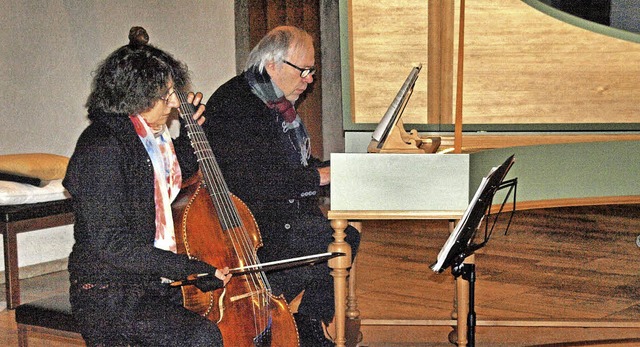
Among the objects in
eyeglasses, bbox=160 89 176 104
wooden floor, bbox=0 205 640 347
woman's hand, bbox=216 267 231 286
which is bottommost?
wooden floor, bbox=0 205 640 347

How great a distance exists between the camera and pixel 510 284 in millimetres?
4219

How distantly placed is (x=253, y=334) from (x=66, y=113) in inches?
106

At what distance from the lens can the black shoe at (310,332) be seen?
263cm

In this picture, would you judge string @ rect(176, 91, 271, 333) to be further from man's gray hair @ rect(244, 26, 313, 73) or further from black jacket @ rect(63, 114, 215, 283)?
man's gray hair @ rect(244, 26, 313, 73)

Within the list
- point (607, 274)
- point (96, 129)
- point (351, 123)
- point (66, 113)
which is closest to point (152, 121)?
point (96, 129)

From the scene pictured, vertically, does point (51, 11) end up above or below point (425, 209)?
above

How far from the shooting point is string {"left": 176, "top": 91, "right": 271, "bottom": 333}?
2188 mm

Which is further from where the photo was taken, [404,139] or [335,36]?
[335,36]

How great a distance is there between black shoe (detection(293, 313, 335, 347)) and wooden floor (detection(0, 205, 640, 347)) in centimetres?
48

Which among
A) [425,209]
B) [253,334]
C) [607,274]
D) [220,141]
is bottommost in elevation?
[607,274]

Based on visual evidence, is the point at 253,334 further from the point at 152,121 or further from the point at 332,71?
the point at 332,71

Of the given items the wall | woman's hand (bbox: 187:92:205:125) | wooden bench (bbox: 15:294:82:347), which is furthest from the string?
the wall

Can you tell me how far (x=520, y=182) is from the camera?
2662mm

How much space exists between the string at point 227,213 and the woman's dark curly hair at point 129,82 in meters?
0.10
